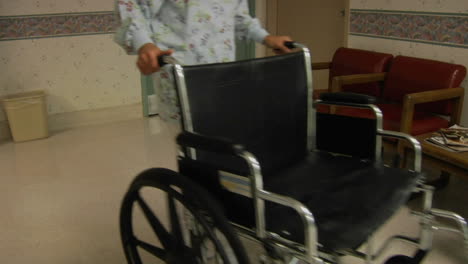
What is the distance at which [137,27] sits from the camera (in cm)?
143

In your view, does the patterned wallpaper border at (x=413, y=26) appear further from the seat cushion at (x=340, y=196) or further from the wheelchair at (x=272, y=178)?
the seat cushion at (x=340, y=196)

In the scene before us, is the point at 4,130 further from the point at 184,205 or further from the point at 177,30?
the point at 184,205

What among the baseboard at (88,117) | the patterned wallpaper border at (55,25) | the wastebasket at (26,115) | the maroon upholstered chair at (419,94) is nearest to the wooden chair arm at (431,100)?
the maroon upholstered chair at (419,94)

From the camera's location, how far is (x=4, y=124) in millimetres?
3535

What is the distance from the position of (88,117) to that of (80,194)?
1.50 metres

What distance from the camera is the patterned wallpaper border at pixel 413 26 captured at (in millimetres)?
2604

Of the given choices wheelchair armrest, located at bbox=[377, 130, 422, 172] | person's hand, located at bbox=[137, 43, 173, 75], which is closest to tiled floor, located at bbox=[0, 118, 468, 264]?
wheelchair armrest, located at bbox=[377, 130, 422, 172]

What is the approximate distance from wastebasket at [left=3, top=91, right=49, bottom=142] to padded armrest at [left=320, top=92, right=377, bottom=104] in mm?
2618

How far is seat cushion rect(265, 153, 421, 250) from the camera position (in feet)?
3.72

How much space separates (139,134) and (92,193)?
1087 millimetres

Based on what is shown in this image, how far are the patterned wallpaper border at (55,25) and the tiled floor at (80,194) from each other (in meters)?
0.82

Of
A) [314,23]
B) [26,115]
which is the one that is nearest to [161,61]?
[26,115]

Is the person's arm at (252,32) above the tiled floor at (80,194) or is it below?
above

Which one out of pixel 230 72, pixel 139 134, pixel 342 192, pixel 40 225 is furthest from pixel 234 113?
pixel 139 134
